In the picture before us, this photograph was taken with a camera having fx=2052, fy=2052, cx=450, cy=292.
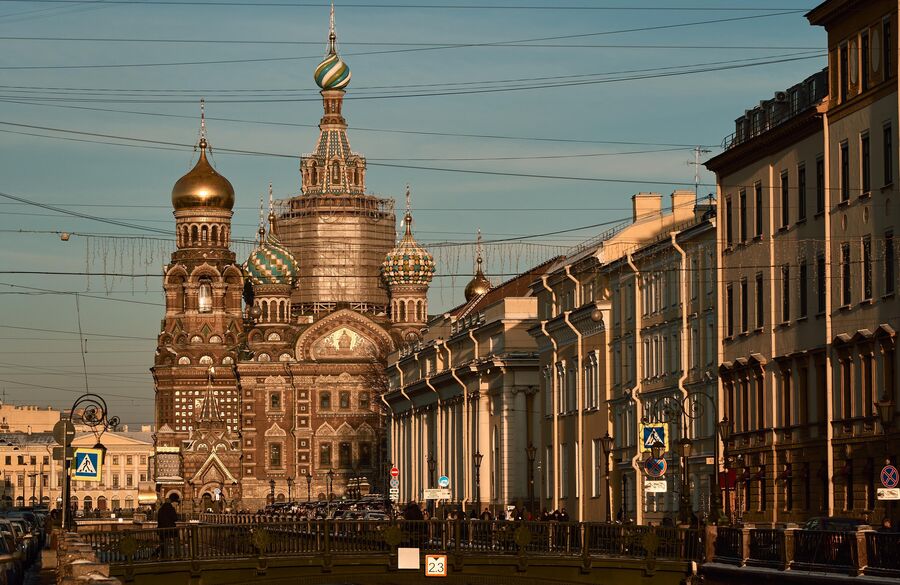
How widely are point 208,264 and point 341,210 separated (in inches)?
524

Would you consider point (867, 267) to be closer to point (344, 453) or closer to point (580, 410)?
point (580, 410)

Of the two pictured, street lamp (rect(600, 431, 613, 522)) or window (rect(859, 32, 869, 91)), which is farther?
street lamp (rect(600, 431, 613, 522))

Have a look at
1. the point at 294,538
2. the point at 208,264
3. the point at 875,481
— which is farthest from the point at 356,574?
the point at 208,264

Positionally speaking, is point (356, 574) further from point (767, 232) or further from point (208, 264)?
point (208, 264)

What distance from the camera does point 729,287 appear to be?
221 feet

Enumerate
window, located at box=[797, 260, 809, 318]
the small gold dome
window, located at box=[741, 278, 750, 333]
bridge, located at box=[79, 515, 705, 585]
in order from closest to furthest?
bridge, located at box=[79, 515, 705, 585] < window, located at box=[797, 260, 809, 318] < window, located at box=[741, 278, 750, 333] < the small gold dome

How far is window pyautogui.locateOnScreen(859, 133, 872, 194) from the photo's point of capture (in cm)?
5569

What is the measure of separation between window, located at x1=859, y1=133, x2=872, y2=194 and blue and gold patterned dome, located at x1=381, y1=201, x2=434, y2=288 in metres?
123

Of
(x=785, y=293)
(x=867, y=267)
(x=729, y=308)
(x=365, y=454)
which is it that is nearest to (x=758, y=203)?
(x=785, y=293)

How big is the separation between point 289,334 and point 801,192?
12264cm

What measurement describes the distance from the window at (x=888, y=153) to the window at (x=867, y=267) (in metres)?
2.00

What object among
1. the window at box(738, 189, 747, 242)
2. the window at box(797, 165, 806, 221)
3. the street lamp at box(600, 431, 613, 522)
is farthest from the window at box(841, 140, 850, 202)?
the street lamp at box(600, 431, 613, 522)

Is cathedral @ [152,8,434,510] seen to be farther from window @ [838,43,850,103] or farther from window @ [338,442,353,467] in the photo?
window @ [838,43,850,103]

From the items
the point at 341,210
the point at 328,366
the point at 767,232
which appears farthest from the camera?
the point at 341,210
